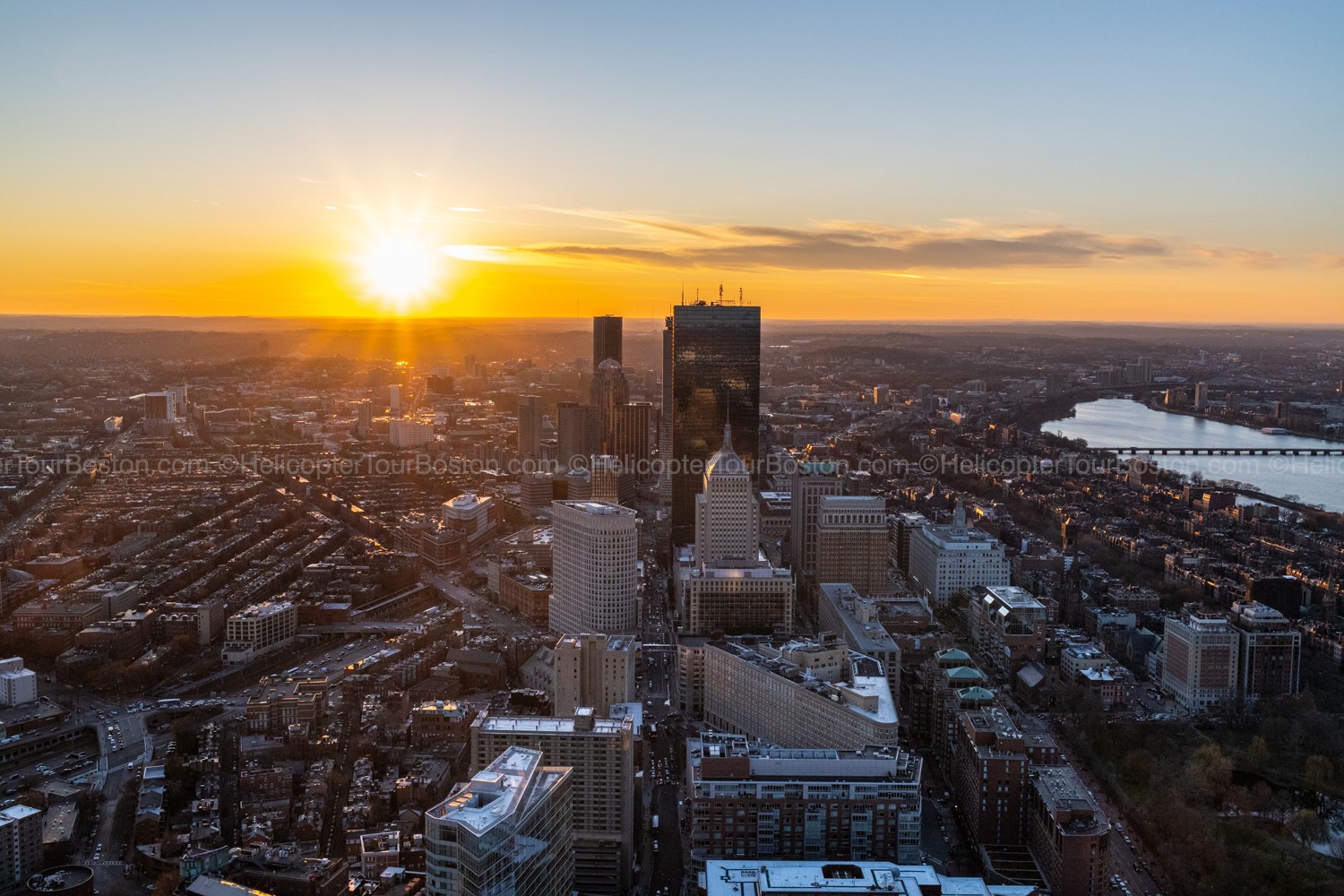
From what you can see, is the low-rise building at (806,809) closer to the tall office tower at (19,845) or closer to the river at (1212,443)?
the tall office tower at (19,845)

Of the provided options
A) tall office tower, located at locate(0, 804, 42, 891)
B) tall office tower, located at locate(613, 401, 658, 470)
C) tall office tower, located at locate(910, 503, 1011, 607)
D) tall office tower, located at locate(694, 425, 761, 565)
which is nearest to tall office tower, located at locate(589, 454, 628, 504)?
tall office tower, located at locate(694, 425, 761, 565)

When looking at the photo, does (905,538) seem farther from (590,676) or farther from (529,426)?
(529,426)

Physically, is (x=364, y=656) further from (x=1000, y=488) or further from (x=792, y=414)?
(x=792, y=414)

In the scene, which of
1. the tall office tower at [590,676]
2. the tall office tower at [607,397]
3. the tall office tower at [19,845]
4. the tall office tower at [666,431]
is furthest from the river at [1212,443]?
the tall office tower at [19,845]

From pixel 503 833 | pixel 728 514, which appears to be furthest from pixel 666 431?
pixel 503 833

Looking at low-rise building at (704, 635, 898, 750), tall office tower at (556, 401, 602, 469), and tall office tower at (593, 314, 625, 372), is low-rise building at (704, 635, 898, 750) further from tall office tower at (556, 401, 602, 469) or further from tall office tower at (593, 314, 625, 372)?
tall office tower at (593, 314, 625, 372)
